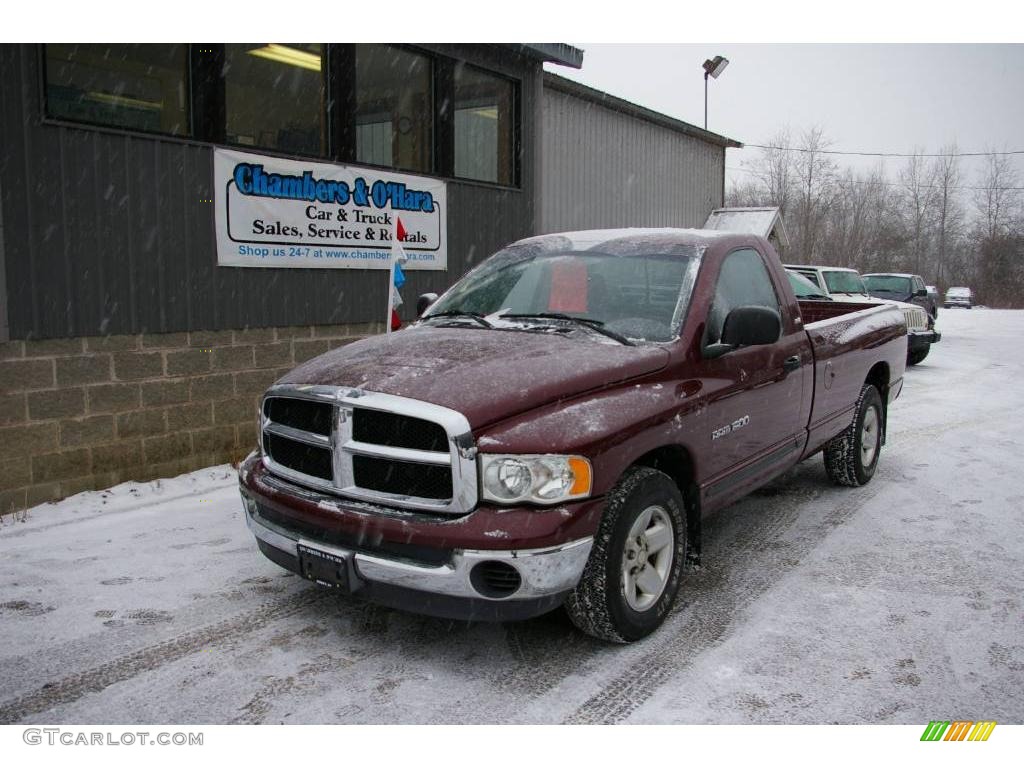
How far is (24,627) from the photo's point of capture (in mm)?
3977

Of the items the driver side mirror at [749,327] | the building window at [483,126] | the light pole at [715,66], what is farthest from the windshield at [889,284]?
the driver side mirror at [749,327]

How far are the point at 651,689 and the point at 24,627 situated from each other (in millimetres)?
2925

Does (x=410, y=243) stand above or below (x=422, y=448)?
above

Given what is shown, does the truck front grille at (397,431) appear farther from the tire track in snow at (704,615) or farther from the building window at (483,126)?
the building window at (483,126)

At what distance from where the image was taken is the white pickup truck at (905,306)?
47.5ft

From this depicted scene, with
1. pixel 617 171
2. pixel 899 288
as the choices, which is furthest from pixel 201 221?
pixel 899 288

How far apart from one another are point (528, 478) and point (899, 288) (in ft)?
63.9

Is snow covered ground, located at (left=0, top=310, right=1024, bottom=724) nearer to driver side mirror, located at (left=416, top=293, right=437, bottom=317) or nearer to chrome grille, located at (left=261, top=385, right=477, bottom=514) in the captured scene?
chrome grille, located at (left=261, top=385, right=477, bottom=514)

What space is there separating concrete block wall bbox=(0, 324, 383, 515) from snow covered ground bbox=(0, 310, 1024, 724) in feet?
1.46

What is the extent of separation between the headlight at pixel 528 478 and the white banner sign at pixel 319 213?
15.7 ft

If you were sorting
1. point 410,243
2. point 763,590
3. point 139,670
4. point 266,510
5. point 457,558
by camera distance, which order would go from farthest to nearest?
1. point 410,243
2. point 763,590
3. point 266,510
4. point 139,670
5. point 457,558

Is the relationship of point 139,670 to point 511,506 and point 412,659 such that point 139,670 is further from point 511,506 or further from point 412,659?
point 511,506

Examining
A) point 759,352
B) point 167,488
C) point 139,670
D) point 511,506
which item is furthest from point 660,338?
point 167,488

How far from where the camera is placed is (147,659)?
143 inches
